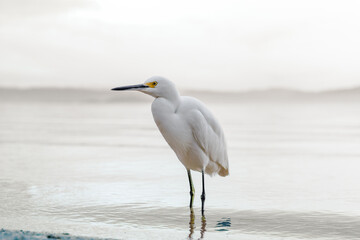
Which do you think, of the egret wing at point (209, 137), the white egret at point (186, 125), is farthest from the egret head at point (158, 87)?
the egret wing at point (209, 137)

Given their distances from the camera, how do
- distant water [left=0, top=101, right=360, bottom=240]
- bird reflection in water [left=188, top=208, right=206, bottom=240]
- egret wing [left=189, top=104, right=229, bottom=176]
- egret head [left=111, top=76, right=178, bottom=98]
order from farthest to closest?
egret wing [left=189, top=104, right=229, bottom=176]
egret head [left=111, top=76, right=178, bottom=98]
distant water [left=0, top=101, right=360, bottom=240]
bird reflection in water [left=188, top=208, right=206, bottom=240]

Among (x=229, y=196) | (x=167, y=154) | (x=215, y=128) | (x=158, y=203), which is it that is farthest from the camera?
(x=167, y=154)

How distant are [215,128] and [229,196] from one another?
152cm

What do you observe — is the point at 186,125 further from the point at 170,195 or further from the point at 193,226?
the point at 170,195

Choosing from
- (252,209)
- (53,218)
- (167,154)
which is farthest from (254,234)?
(167,154)

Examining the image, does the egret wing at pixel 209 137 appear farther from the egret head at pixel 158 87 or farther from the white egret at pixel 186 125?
the egret head at pixel 158 87

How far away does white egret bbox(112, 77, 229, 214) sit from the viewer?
6.34 m

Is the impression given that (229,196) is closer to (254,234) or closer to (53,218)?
(254,234)

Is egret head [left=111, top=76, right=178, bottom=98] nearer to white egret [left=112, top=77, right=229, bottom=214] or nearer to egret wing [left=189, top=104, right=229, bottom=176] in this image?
white egret [left=112, top=77, right=229, bottom=214]

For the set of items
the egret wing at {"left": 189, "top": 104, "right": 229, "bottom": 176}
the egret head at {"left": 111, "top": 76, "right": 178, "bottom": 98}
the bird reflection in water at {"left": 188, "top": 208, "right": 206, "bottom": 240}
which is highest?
the egret head at {"left": 111, "top": 76, "right": 178, "bottom": 98}

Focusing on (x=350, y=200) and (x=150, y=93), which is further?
(x=350, y=200)

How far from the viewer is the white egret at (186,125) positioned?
6.34m

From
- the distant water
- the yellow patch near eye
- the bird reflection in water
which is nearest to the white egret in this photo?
the yellow patch near eye

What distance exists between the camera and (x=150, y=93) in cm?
635
